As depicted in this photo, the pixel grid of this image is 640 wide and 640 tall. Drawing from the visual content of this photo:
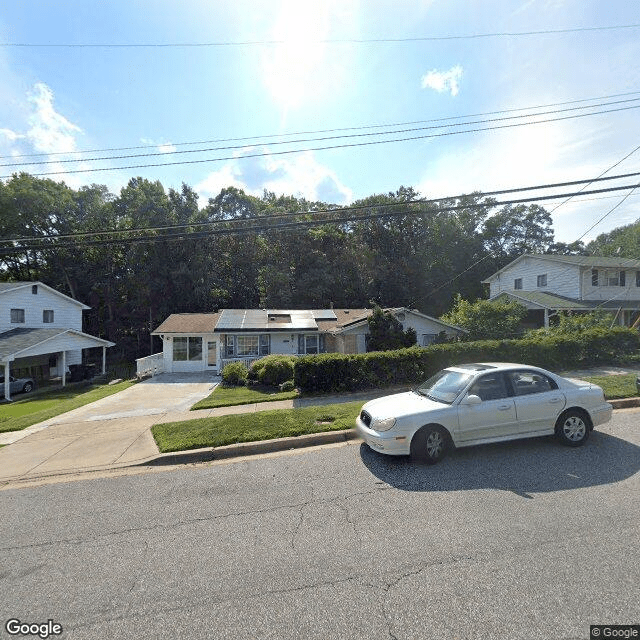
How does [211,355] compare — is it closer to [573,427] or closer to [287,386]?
[287,386]

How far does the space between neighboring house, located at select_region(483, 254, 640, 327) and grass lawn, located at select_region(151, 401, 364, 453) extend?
839 inches

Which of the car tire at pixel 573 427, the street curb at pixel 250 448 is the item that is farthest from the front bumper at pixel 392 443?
the car tire at pixel 573 427

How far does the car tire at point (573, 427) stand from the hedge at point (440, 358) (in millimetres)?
6571

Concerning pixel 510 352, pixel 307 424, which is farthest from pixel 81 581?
pixel 510 352

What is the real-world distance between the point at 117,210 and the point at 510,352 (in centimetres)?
4322

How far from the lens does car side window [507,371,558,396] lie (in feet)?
19.5

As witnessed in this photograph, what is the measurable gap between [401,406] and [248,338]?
1733 centimetres

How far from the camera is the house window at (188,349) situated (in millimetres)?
22797

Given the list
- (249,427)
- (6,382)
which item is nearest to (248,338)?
(6,382)

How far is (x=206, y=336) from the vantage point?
74.2 feet

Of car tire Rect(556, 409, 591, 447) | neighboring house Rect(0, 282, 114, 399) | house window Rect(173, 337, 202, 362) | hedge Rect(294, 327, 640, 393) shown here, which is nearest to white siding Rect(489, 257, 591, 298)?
hedge Rect(294, 327, 640, 393)

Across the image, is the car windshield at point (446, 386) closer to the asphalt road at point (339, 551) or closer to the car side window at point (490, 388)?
the car side window at point (490, 388)

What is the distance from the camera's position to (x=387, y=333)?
19031mm

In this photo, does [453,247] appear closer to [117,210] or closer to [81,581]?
[117,210]
